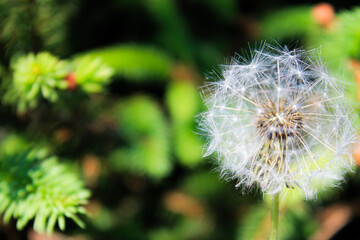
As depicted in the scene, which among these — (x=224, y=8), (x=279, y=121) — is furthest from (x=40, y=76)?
(x=224, y=8)

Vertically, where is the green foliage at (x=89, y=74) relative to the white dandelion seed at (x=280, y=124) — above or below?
above

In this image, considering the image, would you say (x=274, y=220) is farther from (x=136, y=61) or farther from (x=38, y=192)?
(x=136, y=61)

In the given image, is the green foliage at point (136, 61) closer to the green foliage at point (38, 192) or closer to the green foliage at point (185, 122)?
the green foliage at point (185, 122)

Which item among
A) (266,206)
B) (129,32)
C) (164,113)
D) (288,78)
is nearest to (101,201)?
(164,113)

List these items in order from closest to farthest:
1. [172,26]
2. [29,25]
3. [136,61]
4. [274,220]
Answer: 1. [274,220]
2. [29,25]
3. [136,61]
4. [172,26]

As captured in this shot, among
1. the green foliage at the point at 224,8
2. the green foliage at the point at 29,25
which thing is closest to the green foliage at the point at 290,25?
the green foliage at the point at 224,8

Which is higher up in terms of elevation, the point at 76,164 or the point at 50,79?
the point at 50,79

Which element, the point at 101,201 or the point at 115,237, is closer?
the point at 115,237

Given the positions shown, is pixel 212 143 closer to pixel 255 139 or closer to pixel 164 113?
pixel 255 139
